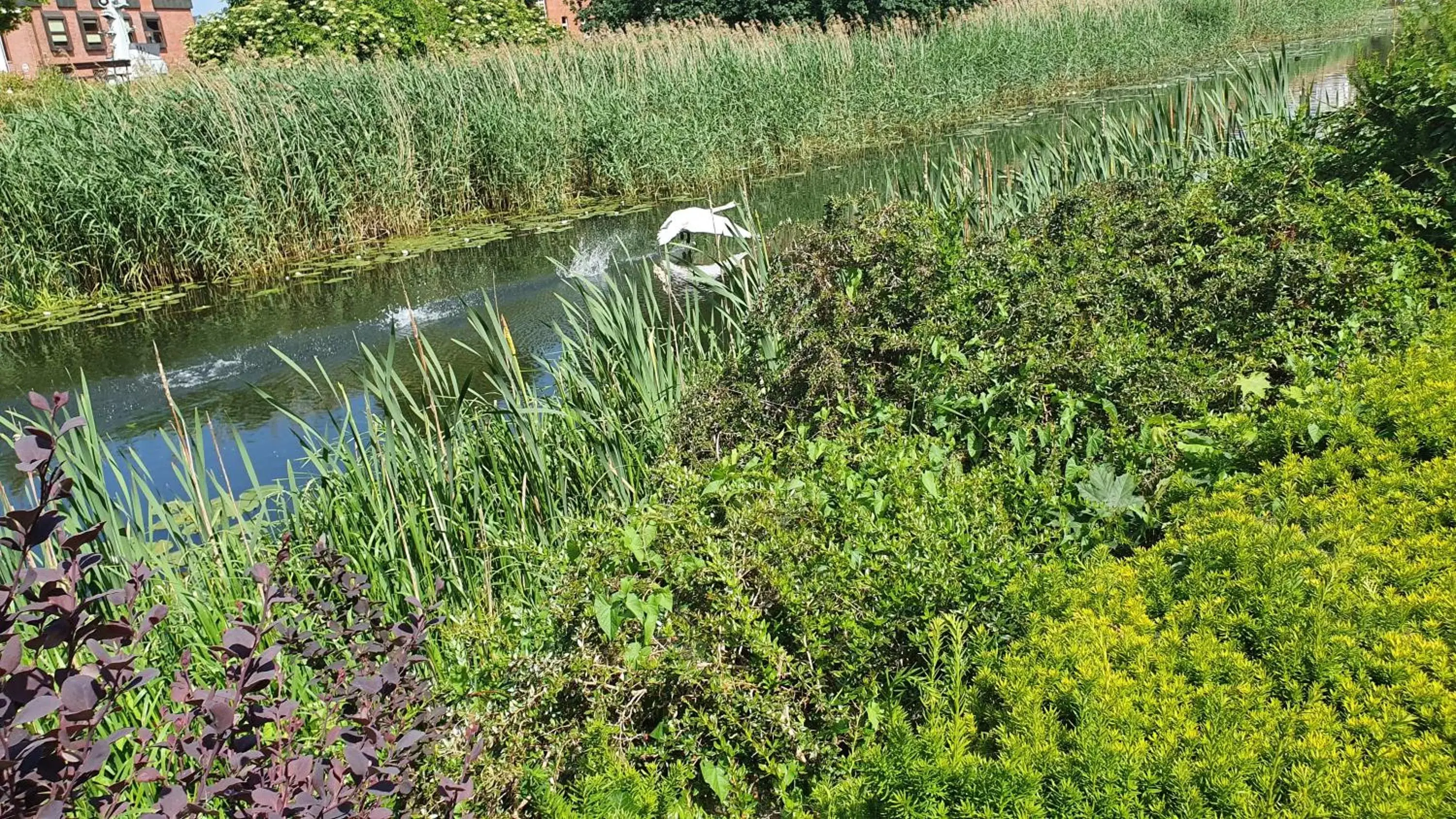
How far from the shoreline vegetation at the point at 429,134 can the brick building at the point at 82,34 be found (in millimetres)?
28959

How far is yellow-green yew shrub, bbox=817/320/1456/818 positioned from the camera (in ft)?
5.65

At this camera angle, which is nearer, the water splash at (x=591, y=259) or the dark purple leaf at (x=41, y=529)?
the dark purple leaf at (x=41, y=529)

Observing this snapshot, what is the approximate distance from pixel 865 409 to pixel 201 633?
2301 mm

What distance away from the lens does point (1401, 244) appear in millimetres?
3863

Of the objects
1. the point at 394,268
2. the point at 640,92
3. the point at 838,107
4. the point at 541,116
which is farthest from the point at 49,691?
the point at 838,107

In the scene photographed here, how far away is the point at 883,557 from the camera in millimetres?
2393

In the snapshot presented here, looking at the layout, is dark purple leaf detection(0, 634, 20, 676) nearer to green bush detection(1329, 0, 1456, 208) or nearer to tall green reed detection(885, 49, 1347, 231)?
tall green reed detection(885, 49, 1347, 231)

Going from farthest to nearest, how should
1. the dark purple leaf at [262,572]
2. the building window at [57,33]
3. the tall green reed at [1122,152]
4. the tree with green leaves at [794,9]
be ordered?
the building window at [57,33]
the tree with green leaves at [794,9]
the tall green reed at [1122,152]
the dark purple leaf at [262,572]

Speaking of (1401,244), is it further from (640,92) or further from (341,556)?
(640,92)

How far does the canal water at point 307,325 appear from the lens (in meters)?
6.48

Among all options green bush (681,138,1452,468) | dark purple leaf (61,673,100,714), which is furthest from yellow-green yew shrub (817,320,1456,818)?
dark purple leaf (61,673,100,714)

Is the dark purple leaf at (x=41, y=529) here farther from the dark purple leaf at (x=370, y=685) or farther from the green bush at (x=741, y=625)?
the green bush at (x=741, y=625)

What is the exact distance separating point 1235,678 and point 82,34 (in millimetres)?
51252

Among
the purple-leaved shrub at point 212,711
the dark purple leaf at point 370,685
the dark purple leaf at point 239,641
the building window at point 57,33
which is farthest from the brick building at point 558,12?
the dark purple leaf at point 239,641
